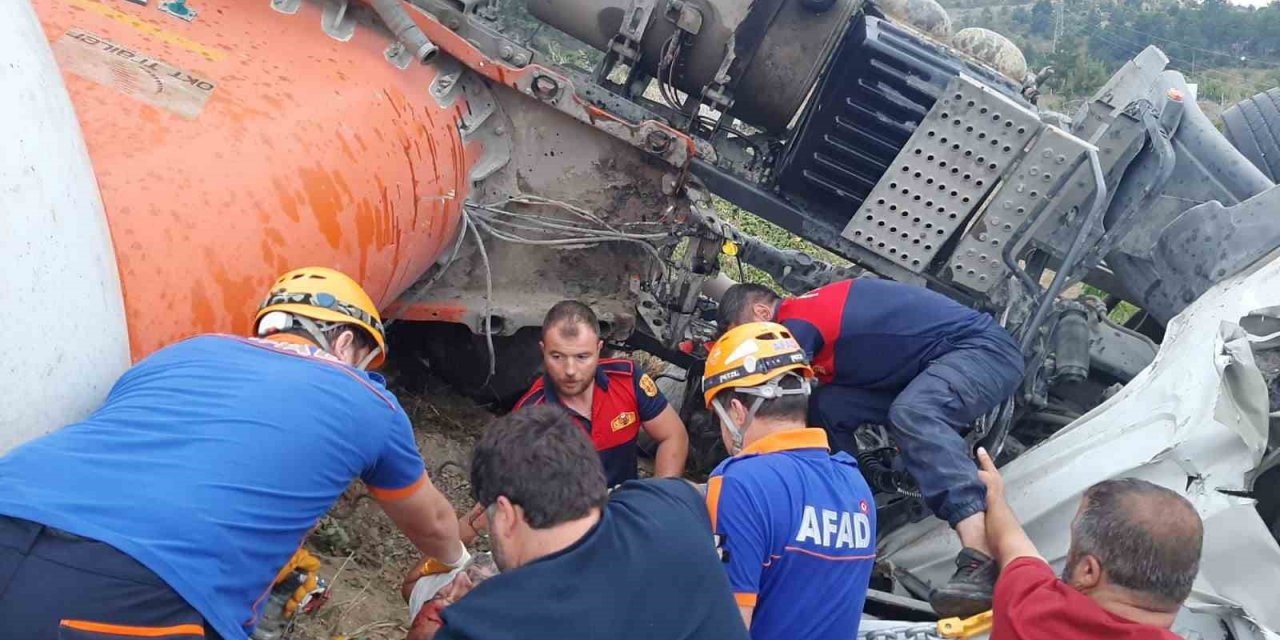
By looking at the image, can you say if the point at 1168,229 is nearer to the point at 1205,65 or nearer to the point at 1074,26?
the point at 1205,65

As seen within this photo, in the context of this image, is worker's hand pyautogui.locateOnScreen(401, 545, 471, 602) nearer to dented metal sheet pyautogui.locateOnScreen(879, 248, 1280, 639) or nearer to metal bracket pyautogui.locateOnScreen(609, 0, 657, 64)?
dented metal sheet pyautogui.locateOnScreen(879, 248, 1280, 639)

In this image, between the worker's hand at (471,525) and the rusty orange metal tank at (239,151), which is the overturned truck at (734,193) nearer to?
the rusty orange metal tank at (239,151)

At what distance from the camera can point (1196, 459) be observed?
3.27 m

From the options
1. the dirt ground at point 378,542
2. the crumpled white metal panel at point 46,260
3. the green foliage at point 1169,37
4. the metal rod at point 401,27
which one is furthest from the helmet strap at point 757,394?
the green foliage at point 1169,37

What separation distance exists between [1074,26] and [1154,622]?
43747 mm

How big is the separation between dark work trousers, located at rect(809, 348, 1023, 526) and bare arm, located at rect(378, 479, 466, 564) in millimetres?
1683

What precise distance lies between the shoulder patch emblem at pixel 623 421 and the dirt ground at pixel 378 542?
90cm

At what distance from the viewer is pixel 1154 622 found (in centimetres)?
231

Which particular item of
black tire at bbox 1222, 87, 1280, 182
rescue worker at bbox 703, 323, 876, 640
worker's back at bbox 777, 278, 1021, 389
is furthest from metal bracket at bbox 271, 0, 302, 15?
black tire at bbox 1222, 87, 1280, 182

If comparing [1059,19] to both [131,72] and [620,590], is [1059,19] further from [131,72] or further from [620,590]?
[620,590]

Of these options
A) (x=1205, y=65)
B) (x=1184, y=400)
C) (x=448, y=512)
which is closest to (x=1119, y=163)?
(x=1184, y=400)

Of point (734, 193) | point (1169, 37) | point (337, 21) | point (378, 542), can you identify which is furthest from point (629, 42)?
point (1169, 37)

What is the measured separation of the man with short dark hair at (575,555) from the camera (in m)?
1.88

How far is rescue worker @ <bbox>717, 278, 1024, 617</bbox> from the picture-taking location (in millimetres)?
3902
